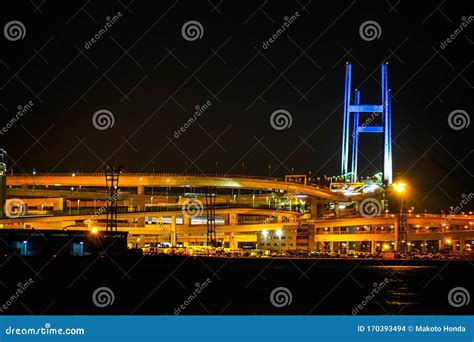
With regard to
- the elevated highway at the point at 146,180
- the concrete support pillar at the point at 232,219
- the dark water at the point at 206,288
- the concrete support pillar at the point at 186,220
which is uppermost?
the elevated highway at the point at 146,180

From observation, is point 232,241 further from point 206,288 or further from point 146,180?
point 206,288

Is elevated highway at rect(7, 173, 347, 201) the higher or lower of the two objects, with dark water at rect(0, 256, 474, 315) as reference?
higher

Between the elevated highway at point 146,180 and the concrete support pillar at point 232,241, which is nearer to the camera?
the elevated highway at point 146,180

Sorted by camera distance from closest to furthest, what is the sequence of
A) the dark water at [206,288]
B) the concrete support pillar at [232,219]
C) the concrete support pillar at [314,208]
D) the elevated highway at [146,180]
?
the dark water at [206,288]
the elevated highway at [146,180]
the concrete support pillar at [232,219]
the concrete support pillar at [314,208]

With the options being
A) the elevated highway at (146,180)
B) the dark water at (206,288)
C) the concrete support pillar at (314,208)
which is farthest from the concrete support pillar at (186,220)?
the dark water at (206,288)

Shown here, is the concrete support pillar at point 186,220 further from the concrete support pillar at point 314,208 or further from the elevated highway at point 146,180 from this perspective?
the concrete support pillar at point 314,208

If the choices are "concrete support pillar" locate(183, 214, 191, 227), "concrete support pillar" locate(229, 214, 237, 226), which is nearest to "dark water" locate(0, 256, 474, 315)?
"concrete support pillar" locate(183, 214, 191, 227)

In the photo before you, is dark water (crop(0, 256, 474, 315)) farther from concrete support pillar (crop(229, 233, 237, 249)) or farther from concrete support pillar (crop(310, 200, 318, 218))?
concrete support pillar (crop(310, 200, 318, 218))

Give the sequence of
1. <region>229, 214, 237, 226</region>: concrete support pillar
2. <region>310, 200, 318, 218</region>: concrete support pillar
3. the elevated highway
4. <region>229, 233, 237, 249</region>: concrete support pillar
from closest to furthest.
Result: the elevated highway
<region>229, 214, 237, 226</region>: concrete support pillar
<region>229, 233, 237, 249</region>: concrete support pillar
<region>310, 200, 318, 218</region>: concrete support pillar

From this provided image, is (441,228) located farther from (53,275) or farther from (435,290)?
(53,275)
